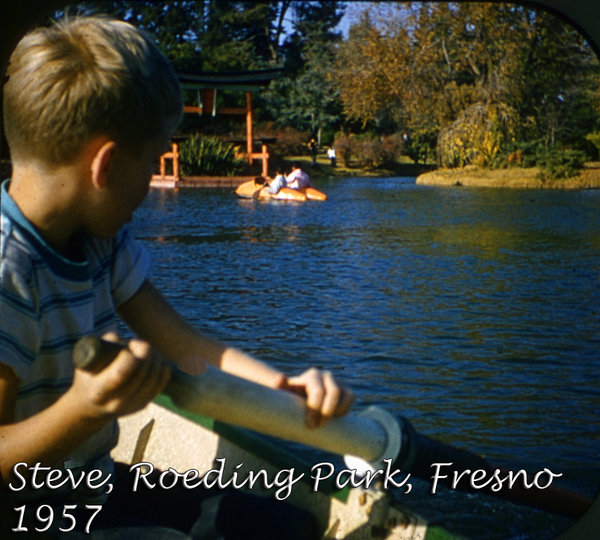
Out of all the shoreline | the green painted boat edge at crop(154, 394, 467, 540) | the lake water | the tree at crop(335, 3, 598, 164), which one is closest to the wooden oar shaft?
the green painted boat edge at crop(154, 394, 467, 540)

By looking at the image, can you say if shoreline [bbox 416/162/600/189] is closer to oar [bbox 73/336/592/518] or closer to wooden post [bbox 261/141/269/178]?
wooden post [bbox 261/141/269/178]

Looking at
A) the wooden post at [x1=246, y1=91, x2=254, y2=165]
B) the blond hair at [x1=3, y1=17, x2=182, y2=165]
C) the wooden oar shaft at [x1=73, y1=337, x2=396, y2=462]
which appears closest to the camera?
the wooden oar shaft at [x1=73, y1=337, x2=396, y2=462]

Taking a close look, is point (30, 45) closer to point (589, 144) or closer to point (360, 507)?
point (360, 507)

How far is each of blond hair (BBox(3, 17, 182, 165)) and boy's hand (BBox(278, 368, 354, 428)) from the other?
29cm

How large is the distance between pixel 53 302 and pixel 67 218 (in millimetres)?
92

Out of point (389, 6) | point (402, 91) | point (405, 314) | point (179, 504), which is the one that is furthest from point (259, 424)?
point (405, 314)

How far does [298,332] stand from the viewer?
1.49 m

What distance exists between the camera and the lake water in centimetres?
125

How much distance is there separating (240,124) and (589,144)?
0.55m

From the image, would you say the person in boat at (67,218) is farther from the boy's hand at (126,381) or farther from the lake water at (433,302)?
the lake water at (433,302)

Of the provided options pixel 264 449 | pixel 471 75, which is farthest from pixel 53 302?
pixel 471 75

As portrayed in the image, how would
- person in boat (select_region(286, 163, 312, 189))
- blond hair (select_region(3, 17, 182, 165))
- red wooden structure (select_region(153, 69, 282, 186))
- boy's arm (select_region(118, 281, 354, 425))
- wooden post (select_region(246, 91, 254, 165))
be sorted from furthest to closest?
person in boat (select_region(286, 163, 312, 189)) → wooden post (select_region(246, 91, 254, 165)) → red wooden structure (select_region(153, 69, 282, 186)) → boy's arm (select_region(118, 281, 354, 425)) → blond hair (select_region(3, 17, 182, 165))

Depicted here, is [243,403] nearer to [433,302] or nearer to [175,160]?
[175,160]

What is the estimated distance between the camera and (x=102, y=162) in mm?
731
